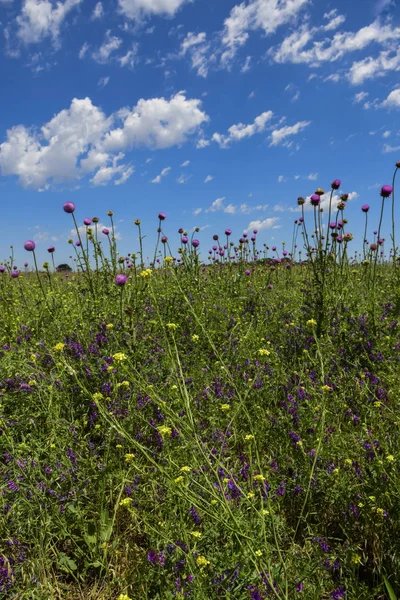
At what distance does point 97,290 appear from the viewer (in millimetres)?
4883

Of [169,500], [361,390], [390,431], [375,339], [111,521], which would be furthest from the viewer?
[375,339]

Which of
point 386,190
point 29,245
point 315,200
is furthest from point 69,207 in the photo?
point 386,190

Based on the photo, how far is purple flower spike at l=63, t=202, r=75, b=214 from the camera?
4363 millimetres

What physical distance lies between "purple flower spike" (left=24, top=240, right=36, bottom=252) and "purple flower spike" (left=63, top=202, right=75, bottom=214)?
54 cm

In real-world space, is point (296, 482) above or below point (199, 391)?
below

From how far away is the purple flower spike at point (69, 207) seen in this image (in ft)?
Answer: 14.3

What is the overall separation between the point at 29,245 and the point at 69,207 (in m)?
0.63

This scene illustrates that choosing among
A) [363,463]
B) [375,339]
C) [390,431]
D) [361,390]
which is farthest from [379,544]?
[375,339]

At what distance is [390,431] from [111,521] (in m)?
1.56

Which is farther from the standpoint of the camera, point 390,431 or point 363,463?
point 390,431

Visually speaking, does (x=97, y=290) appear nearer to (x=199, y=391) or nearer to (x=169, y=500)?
(x=199, y=391)

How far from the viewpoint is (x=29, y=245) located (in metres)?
4.25

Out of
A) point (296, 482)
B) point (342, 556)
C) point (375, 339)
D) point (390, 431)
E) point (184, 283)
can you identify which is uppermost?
point (184, 283)

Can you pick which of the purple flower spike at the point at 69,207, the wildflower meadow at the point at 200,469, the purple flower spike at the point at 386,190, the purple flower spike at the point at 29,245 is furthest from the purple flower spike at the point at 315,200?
the purple flower spike at the point at 29,245
